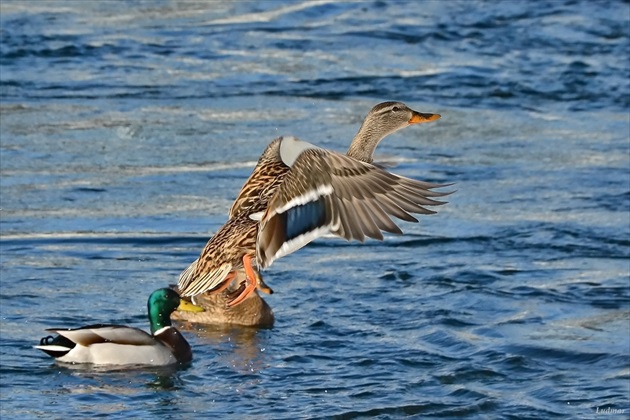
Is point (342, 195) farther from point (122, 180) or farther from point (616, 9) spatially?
point (616, 9)

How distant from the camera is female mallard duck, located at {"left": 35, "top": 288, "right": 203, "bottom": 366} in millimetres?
9203

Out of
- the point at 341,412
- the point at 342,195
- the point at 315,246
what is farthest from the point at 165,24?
the point at 342,195

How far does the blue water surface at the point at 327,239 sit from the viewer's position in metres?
9.12

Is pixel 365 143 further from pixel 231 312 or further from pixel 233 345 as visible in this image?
pixel 231 312

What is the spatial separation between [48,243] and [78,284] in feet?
3.01

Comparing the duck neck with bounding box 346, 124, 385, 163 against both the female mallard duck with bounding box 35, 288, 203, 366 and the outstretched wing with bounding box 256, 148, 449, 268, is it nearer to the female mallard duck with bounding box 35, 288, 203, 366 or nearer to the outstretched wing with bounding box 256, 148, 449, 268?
the outstretched wing with bounding box 256, 148, 449, 268

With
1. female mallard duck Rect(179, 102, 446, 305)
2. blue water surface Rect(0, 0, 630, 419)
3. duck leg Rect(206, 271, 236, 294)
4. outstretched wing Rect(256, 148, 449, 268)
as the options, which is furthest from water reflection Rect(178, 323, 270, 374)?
outstretched wing Rect(256, 148, 449, 268)

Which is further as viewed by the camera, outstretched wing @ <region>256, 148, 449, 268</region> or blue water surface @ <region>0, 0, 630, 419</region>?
blue water surface @ <region>0, 0, 630, 419</region>

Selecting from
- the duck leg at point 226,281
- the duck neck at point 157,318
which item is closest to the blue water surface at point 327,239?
the duck neck at point 157,318

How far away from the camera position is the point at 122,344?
942 centimetres

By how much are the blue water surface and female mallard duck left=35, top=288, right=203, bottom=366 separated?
0.10 m

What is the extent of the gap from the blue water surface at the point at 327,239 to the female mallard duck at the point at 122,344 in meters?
0.10

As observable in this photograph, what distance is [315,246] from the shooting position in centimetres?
1184

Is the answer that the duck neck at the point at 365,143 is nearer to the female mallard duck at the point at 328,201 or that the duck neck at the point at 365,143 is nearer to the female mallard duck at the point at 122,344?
the female mallard duck at the point at 328,201
